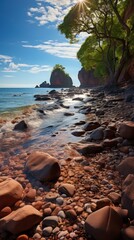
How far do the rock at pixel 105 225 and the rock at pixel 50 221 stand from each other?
0.40 meters

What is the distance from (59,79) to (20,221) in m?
136

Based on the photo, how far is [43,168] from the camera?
3582mm

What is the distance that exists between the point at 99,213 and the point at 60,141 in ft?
12.7

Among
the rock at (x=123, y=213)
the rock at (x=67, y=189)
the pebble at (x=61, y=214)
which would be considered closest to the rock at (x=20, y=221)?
the pebble at (x=61, y=214)

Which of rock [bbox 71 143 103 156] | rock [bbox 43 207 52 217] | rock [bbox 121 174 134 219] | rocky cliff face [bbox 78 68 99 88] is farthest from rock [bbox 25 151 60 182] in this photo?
rocky cliff face [bbox 78 68 99 88]

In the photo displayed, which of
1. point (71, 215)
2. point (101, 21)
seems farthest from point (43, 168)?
point (101, 21)

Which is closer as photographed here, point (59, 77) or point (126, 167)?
point (126, 167)

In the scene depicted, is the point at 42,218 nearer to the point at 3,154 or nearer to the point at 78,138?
the point at 3,154

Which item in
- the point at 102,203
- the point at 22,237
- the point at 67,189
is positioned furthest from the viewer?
the point at 67,189

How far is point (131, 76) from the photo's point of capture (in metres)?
28.0

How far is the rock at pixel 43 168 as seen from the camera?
11.3 feet

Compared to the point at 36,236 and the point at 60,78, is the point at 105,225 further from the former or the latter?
the point at 60,78

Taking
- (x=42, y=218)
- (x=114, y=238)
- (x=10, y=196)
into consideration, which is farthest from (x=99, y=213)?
(x=10, y=196)

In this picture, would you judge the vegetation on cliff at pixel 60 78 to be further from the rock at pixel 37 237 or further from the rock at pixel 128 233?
the rock at pixel 128 233
